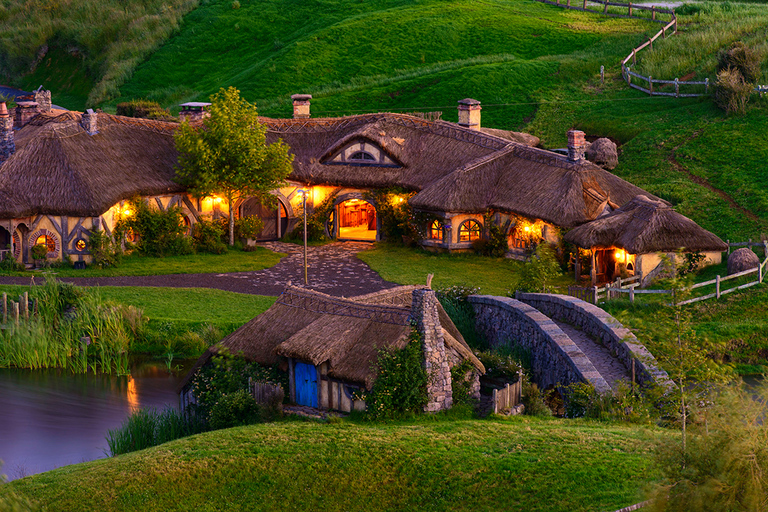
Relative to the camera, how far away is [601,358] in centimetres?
2544

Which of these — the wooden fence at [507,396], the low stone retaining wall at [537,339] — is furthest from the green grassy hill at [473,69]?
the wooden fence at [507,396]

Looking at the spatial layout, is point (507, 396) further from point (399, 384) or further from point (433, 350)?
point (399, 384)

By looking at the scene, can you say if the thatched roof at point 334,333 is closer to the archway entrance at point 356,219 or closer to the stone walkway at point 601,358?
the stone walkway at point 601,358

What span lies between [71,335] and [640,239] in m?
18.1

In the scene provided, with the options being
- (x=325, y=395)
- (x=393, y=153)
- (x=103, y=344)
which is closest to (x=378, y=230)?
(x=393, y=153)

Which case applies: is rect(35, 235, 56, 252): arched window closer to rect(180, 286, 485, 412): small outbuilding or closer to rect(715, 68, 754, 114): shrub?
rect(180, 286, 485, 412): small outbuilding

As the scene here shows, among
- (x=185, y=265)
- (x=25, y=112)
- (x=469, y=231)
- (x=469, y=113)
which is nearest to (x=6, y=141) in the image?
(x=25, y=112)

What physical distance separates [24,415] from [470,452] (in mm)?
13450

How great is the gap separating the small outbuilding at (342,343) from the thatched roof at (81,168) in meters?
15.6

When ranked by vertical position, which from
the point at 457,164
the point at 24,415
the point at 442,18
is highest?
the point at 442,18

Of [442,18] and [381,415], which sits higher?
[442,18]

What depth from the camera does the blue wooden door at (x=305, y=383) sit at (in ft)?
78.1

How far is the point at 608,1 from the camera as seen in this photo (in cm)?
7569

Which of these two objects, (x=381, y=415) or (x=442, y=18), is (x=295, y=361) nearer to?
(x=381, y=415)
